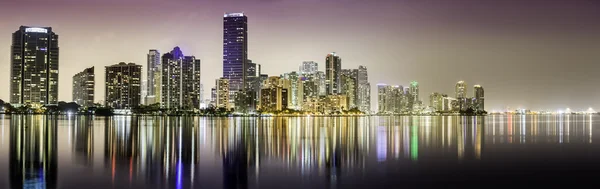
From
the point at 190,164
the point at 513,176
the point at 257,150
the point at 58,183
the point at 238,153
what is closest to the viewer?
the point at 58,183

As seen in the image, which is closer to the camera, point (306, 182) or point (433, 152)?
point (306, 182)

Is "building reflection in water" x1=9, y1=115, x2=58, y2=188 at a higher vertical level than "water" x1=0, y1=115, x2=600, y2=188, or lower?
higher

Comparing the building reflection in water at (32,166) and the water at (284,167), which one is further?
the water at (284,167)

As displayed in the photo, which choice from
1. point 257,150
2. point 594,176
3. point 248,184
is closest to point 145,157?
point 257,150

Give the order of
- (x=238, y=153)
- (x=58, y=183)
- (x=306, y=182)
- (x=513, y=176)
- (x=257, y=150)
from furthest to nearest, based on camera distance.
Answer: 1. (x=257, y=150)
2. (x=238, y=153)
3. (x=513, y=176)
4. (x=306, y=182)
5. (x=58, y=183)

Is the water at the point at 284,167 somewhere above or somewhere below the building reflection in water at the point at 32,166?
below

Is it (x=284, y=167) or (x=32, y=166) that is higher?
(x=32, y=166)

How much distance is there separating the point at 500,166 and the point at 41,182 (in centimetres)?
2444

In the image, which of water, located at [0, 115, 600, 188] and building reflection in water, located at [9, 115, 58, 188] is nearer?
building reflection in water, located at [9, 115, 58, 188]

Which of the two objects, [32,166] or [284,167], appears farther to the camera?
[284,167]

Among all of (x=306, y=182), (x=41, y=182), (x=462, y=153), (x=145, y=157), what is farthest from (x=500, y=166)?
(x=41, y=182)

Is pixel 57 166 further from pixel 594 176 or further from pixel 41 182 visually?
pixel 594 176

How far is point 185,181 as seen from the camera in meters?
22.7

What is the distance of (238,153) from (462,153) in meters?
16.8
